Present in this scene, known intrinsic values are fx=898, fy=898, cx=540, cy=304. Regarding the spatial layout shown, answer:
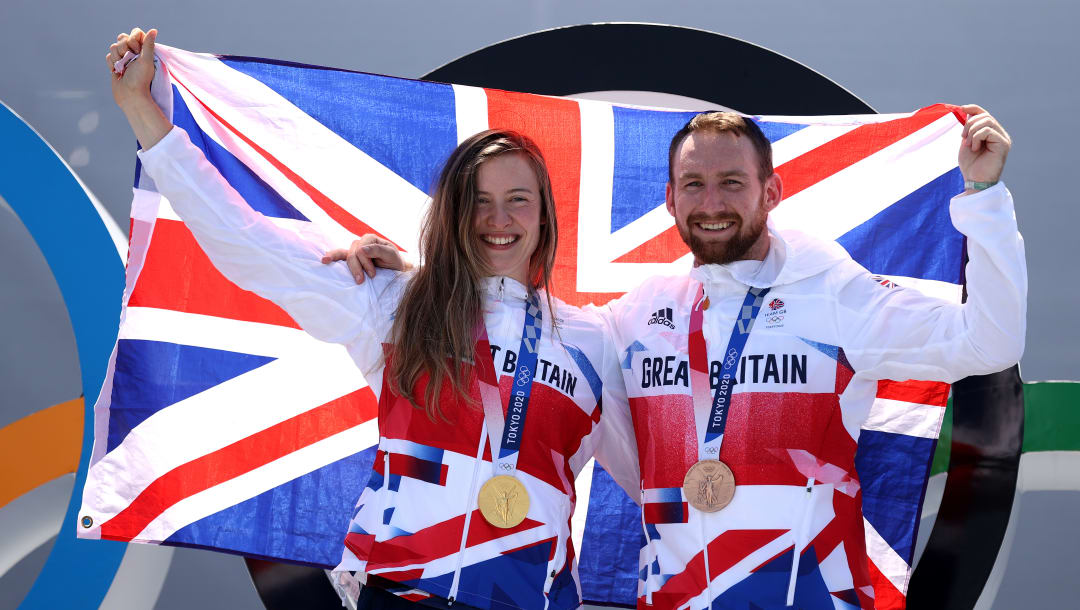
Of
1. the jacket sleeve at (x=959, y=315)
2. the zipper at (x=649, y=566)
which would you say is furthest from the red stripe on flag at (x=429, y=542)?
the jacket sleeve at (x=959, y=315)

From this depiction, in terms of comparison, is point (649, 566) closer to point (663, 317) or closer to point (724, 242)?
point (663, 317)

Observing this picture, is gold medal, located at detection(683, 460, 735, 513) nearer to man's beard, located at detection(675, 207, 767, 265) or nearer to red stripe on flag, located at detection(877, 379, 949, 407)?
man's beard, located at detection(675, 207, 767, 265)

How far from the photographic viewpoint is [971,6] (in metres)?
2.64

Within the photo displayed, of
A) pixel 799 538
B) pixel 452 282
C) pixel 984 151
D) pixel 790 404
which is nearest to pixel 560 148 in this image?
pixel 452 282

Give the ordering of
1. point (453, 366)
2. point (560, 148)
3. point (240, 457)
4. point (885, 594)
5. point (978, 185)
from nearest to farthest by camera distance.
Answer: point (978, 185) < point (453, 366) < point (885, 594) < point (240, 457) < point (560, 148)

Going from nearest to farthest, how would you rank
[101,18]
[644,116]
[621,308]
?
[621,308]
[644,116]
[101,18]

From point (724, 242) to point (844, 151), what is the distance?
71cm

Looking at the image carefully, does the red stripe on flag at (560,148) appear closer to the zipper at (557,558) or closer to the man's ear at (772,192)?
the man's ear at (772,192)

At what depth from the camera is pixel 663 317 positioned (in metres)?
1.98

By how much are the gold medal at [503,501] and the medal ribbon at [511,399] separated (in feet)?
0.08

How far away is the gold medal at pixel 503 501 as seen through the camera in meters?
1.73

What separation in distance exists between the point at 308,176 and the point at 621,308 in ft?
3.04

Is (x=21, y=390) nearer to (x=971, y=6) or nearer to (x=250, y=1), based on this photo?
(x=250, y=1)

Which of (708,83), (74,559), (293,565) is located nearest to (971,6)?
(708,83)
